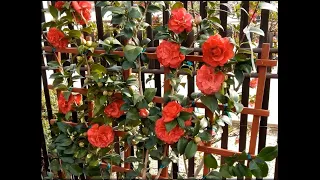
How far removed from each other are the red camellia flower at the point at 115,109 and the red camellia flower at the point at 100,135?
8 cm

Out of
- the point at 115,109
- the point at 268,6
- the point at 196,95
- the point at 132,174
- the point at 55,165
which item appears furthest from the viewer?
the point at 55,165

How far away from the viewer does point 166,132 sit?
4.34 ft

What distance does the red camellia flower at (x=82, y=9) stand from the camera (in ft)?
3.91

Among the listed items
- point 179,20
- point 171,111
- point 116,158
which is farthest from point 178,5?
point 116,158

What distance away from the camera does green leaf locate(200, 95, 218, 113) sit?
4.15 ft

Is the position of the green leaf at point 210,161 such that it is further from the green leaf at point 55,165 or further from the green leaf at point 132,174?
the green leaf at point 55,165

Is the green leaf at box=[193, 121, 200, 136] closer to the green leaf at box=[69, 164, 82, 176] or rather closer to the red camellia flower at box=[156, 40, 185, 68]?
the red camellia flower at box=[156, 40, 185, 68]

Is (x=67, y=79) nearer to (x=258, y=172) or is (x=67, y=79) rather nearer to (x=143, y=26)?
(x=143, y=26)

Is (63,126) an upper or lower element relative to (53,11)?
lower

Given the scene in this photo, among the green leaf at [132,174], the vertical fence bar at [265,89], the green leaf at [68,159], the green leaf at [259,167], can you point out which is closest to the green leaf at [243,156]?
the green leaf at [259,167]

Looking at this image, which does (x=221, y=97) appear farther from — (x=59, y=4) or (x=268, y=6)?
(x=59, y=4)

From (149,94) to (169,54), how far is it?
20 cm

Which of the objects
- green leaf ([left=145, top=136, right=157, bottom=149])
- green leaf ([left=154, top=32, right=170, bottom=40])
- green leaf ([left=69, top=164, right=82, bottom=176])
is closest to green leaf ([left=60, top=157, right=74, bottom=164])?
green leaf ([left=69, top=164, right=82, bottom=176])
